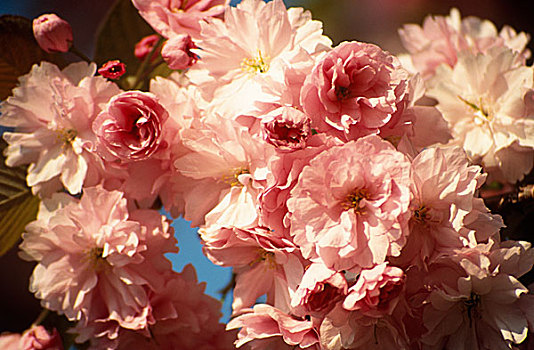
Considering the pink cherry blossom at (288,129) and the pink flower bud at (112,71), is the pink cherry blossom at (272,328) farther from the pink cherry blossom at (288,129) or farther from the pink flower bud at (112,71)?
the pink flower bud at (112,71)

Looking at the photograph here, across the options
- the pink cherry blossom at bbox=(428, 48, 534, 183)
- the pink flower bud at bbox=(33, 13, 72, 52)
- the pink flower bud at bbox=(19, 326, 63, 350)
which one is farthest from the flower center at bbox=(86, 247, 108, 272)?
the pink cherry blossom at bbox=(428, 48, 534, 183)

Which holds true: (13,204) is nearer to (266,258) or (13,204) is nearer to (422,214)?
(266,258)

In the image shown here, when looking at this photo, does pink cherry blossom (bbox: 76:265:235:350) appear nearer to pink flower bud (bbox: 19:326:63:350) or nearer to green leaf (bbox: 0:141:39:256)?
pink flower bud (bbox: 19:326:63:350)

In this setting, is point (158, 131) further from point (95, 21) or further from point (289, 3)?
point (95, 21)

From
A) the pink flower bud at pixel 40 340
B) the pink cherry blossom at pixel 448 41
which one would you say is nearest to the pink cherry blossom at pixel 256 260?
the pink flower bud at pixel 40 340

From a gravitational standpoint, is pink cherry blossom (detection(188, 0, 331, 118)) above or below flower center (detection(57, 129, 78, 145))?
above

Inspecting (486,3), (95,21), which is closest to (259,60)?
(95,21)

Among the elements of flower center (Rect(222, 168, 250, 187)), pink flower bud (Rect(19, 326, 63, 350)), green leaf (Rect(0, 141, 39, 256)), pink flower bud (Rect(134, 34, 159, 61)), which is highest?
pink flower bud (Rect(134, 34, 159, 61))
